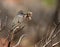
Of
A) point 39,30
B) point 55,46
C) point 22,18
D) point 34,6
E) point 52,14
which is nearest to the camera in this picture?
point 22,18

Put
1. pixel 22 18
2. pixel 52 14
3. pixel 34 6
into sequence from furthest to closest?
1. pixel 34 6
2. pixel 52 14
3. pixel 22 18

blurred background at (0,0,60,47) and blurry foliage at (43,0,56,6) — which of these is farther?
blurry foliage at (43,0,56,6)

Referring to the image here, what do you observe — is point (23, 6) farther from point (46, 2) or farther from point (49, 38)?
point (49, 38)

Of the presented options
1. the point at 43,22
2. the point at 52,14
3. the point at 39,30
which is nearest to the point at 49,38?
the point at 39,30

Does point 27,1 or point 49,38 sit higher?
point 49,38

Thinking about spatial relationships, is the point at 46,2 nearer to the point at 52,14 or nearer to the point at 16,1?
the point at 52,14

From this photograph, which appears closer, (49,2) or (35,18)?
(35,18)

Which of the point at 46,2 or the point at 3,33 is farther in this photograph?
the point at 46,2

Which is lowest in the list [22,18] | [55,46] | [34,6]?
[34,6]

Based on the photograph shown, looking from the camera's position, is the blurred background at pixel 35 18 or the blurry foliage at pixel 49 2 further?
the blurry foliage at pixel 49 2

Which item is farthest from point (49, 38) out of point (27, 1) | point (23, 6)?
point (27, 1)
